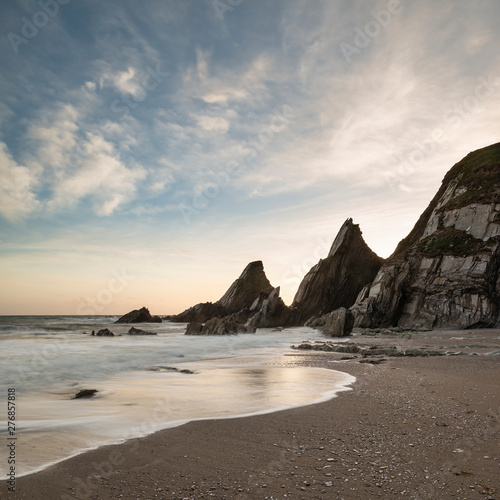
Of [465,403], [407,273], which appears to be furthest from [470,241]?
[465,403]

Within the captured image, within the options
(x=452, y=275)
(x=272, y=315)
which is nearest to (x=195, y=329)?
(x=272, y=315)

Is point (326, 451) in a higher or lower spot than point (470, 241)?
A: lower

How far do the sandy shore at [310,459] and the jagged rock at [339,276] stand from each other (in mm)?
66386

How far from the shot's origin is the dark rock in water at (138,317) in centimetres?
9150

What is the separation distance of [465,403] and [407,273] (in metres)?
42.7

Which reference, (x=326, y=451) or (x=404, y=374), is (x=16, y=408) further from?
(x=404, y=374)

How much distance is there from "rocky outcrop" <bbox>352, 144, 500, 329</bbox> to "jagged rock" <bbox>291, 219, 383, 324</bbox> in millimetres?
22559

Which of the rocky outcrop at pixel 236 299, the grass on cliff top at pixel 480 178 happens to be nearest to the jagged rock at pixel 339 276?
the rocky outcrop at pixel 236 299

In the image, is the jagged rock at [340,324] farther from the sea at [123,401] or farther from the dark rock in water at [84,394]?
the dark rock in water at [84,394]


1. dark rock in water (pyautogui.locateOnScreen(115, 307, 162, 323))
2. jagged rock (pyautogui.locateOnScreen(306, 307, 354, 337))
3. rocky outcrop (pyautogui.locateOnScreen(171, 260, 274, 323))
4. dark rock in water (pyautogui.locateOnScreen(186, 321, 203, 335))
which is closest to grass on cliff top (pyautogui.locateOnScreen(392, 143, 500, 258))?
jagged rock (pyautogui.locateOnScreen(306, 307, 354, 337))

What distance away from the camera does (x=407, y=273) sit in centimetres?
4606

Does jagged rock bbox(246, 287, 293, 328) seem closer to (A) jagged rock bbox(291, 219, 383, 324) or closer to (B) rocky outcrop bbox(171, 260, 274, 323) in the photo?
(A) jagged rock bbox(291, 219, 383, 324)

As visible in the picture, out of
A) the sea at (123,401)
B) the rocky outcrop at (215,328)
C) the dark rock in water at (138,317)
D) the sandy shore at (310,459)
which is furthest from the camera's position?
the dark rock in water at (138,317)

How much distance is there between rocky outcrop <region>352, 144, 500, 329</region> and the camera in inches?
1513
